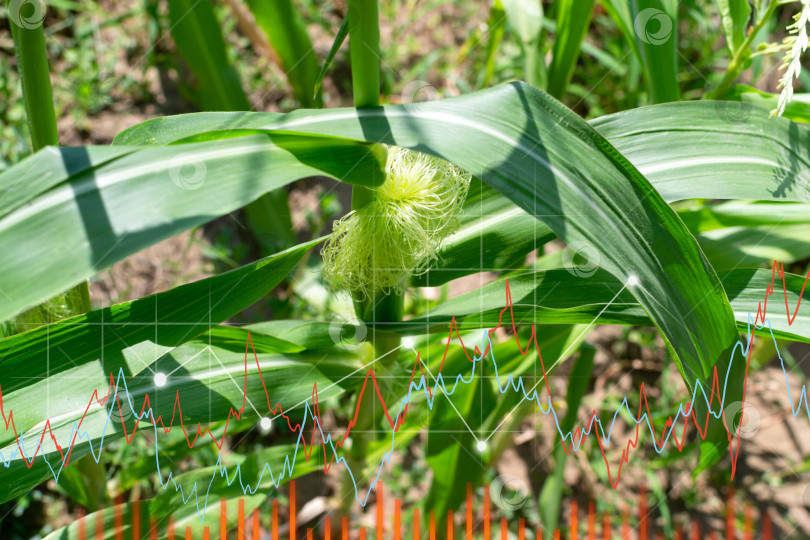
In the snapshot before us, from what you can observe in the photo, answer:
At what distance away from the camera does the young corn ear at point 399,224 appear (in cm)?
43

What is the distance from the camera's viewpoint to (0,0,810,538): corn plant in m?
0.29

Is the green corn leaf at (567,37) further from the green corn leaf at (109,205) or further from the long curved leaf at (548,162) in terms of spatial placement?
the green corn leaf at (109,205)

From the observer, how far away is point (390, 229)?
0.43 meters

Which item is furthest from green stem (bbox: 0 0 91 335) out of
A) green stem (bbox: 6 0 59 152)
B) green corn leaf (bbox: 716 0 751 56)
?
green corn leaf (bbox: 716 0 751 56)

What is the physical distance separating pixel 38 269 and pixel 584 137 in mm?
326

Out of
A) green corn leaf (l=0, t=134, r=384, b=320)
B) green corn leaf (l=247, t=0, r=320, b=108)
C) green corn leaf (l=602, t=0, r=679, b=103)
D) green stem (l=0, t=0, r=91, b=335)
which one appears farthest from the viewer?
green corn leaf (l=247, t=0, r=320, b=108)

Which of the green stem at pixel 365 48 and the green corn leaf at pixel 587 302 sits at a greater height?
the green stem at pixel 365 48

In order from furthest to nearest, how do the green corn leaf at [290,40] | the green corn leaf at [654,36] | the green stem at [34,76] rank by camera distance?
the green corn leaf at [290,40], the green corn leaf at [654,36], the green stem at [34,76]

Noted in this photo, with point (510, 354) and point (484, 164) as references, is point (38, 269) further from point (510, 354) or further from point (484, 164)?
point (510, 354)

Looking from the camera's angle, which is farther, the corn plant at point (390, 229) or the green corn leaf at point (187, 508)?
the green corn leaf at point (187, 508)

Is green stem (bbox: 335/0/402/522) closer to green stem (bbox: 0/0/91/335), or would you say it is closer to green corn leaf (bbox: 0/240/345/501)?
green corn leaf (bbox: 0/240/345/501)

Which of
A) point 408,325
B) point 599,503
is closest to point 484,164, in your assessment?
point 408,325

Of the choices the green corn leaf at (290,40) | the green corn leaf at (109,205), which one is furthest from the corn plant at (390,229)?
the green corn leaf at (290,40)

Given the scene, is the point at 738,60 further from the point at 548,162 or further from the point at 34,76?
the point at 34,76
